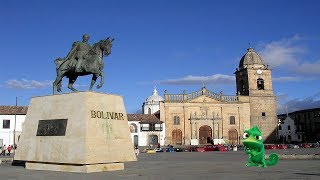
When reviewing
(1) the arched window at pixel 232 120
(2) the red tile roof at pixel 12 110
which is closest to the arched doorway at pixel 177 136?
(1) the arched window at pixel 232 120

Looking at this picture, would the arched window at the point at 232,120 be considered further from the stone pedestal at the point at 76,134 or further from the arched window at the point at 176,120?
the stone pedestal at the point at 76,134

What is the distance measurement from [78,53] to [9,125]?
119ft

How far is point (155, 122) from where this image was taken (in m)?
53.3

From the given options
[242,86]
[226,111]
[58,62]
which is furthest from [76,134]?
[242,86]

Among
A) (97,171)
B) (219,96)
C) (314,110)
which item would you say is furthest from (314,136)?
(97,171)

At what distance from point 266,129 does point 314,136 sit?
20.7m

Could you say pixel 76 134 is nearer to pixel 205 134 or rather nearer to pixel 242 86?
pixel 205 134

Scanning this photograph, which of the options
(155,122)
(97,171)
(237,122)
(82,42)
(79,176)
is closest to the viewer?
(79,176)

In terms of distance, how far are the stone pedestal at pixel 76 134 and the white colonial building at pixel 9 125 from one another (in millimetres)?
34371

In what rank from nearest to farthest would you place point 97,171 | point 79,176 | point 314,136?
point 79,176 → point 97,171 → point 314,136

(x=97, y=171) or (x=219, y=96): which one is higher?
(x=219, y=96)

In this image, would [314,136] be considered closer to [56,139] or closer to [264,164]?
[264,164]

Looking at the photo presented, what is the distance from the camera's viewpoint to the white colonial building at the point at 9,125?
46.1m

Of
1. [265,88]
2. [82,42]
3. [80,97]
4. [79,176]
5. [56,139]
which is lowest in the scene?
[79,176]
